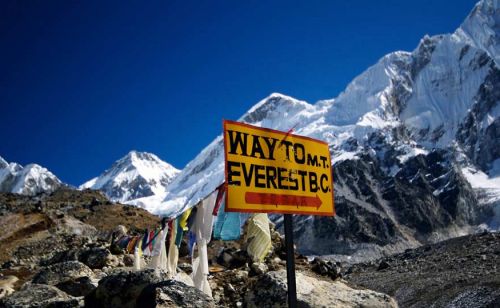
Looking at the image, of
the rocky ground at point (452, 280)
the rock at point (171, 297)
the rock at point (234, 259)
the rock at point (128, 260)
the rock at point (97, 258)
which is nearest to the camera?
the rock at point (171, 297)

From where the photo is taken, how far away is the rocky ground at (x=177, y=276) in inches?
357

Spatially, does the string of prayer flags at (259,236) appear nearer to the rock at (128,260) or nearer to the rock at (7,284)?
the rock at (7,284)

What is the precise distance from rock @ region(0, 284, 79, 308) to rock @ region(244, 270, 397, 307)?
369cm

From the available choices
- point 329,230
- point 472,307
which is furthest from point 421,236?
point 472,307

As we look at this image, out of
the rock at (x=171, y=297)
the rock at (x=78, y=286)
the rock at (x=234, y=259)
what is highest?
the rock at (x=234, y=259)

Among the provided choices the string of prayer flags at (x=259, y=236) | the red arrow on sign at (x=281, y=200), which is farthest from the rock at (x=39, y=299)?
the red arrow on sign at (x=281, y=200)

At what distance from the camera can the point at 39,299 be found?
959 centimetres

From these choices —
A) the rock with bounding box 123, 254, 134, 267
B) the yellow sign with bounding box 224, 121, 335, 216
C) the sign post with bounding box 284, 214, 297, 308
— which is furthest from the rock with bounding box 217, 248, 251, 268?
the sign post with bounding box 284, 214, 297, 308

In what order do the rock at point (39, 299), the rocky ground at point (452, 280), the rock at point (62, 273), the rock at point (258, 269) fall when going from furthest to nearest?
the rocky ground at point (452, 280) → the rock at point (258, 269) → the rock at point (62, 273) → the rock at point (39, 299)

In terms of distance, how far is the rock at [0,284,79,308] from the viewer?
9336 millimetres

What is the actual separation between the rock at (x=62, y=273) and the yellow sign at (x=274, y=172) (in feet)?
28.0

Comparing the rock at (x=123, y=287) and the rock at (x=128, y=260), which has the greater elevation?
the rock at (x=128, y=260)

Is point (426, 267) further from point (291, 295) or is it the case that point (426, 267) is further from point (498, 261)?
point (291, 295)

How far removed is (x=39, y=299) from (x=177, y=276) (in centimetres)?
442
